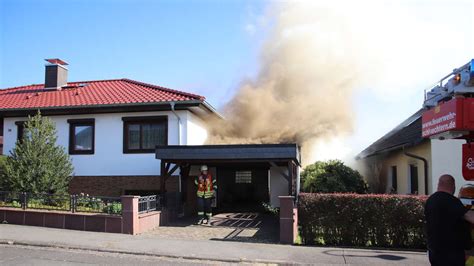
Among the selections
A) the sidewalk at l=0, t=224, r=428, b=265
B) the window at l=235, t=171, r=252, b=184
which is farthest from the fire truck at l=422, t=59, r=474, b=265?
the window at l=235, t=171, r=252, b=184

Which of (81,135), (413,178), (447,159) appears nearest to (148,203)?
(81,135)

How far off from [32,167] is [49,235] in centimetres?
416

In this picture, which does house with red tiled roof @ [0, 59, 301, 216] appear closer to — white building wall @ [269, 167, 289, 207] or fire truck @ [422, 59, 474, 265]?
white building wall @ [269, 167, 289, 207]

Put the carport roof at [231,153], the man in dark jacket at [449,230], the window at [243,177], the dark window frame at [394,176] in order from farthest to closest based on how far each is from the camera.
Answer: the window at [243,177] < the dark window frame at [394,176] < the carport roof at [231,153] < the man in dark jacket at [449,230]

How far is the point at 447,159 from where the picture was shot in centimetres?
1284

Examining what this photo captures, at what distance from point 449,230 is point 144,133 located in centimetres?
1332

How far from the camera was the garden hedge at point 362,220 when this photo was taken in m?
10.2

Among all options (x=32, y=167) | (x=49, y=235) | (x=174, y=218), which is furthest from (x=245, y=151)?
(x=32, y=167)

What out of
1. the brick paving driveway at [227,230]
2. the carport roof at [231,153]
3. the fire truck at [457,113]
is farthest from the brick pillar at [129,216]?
the fire truck at [457,113]

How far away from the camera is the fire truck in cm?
484

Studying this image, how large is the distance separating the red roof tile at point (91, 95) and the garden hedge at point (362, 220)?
721 centimetres

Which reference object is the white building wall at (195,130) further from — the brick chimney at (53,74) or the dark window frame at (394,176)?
the dark window frame at (394,176)

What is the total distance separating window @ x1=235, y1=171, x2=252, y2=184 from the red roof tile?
678 centimetres

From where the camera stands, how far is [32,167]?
564 inches
